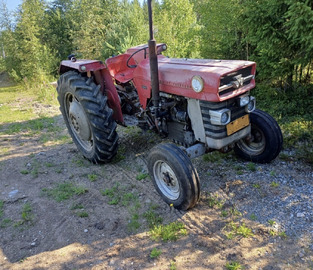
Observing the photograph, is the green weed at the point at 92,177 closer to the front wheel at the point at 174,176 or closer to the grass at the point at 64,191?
the grass at the point at 64,191

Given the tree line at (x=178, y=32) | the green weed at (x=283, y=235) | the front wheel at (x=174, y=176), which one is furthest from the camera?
the tree line at (x=178, y=32)

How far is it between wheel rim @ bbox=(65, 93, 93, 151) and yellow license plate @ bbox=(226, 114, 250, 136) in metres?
2.17

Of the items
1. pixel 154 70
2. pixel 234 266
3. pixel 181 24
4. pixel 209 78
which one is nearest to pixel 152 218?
pixel 234 266

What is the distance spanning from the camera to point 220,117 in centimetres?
300

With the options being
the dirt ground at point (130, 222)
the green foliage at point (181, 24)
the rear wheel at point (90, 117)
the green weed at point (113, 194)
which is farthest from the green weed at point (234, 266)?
the green foliage at point (181, 24)

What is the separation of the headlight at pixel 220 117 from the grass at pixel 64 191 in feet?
6.50

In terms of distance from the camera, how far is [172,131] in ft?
12.6

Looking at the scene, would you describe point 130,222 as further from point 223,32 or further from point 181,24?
point 181,24

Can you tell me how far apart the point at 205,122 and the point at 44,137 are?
4.12 m

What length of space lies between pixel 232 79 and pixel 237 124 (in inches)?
21.3

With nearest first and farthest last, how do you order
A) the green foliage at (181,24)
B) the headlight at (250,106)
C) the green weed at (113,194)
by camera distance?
the headlight at (250,106) → the green weed at (113,194) → the green foliage at (181,24)

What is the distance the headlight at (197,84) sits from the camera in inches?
117

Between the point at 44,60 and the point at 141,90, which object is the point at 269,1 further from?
the point at 44,60

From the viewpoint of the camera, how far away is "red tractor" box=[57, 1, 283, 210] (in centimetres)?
303
